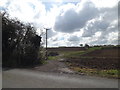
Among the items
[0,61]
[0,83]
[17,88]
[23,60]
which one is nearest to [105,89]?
[17,88]

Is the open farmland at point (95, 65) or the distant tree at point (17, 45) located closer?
the open farmland at point (95, 65)

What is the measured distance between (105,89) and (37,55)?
1715 centimetres

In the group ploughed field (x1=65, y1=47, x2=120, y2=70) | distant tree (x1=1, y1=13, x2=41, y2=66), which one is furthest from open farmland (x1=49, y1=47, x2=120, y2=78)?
distant tree (x1=1, y1=13, x2=41, y2=66)

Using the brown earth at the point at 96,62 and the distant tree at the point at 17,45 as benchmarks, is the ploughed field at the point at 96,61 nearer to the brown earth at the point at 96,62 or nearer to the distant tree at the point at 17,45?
the brown earth at the point at 96,62

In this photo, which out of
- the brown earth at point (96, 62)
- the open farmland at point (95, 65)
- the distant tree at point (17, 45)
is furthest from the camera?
the brown earth at point (96, 62)

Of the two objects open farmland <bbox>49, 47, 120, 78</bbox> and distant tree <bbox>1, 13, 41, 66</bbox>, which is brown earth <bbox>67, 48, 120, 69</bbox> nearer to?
open farmland <bbox>49, 47, 120, 78</bbox>

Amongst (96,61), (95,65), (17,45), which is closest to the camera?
(17,45)

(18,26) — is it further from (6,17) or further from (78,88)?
(78,88)

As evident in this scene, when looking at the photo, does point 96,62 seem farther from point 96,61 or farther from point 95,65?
point 95,65

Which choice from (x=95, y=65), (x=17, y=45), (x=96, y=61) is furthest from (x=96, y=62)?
(x=17, y=45)

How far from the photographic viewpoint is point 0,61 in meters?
24.7

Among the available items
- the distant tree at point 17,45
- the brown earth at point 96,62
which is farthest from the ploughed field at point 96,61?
the distant tree at point 17,45

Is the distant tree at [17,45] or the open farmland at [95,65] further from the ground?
the distant tree at [17,45]

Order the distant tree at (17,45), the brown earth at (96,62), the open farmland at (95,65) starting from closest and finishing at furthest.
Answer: the open farmland at (95,65)
the distant tree at (17,45)
the brown earth at (96,62)
